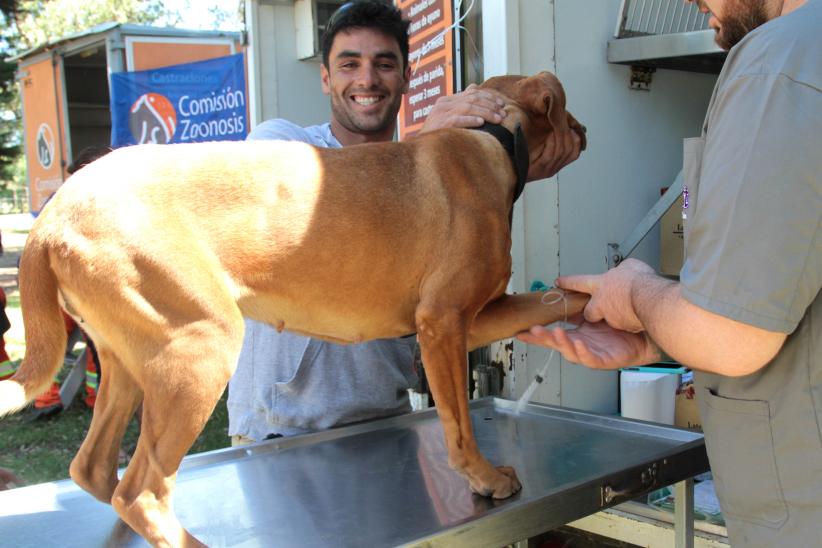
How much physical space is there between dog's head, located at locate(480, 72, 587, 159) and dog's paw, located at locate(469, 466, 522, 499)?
3.62ft

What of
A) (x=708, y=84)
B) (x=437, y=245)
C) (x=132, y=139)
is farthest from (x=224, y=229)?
(x=132, y=139)

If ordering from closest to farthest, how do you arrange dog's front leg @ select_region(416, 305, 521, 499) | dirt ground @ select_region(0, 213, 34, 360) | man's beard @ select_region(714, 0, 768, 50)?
man's beard @ select_region(714, 0, 768, 50)
dog's front leg @ select_region(416, 305, 521, 499)
dirt ground @ select_region(0, 213, 34, 360)

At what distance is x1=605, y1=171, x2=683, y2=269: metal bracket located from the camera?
11.9 feet

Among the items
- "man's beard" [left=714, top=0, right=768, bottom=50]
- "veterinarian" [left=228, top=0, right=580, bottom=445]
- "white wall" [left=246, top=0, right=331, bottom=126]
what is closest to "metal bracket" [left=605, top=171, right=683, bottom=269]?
"veterinarian" [left=228, top=0, right=580, bottom=445]

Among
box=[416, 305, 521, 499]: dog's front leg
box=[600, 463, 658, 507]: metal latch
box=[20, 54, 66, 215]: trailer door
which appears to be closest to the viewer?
box=[416, 305, 521, 499]: dog's front leg

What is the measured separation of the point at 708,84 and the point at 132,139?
792 cm

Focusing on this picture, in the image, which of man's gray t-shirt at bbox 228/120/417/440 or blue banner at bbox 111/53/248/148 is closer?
man's gray t-shirt at bbox 228/120/417/440

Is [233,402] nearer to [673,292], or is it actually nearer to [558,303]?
[558,303]

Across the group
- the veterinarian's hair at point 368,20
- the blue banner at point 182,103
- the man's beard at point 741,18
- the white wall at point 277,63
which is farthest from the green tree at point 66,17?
the man's beard at point 741,18

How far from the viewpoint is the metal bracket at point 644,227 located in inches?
143

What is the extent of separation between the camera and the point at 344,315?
2156 millimetres

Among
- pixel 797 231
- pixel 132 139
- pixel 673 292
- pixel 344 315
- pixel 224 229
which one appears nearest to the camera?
pixel 797 231

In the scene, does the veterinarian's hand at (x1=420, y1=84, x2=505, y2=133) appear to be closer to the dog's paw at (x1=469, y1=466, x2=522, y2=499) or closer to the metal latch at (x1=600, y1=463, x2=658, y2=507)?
the dog's paw at (x1=469, y1=466, x2=522, y2=499)

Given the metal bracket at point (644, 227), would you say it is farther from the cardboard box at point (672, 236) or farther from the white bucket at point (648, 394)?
the white bucket at point (648, 394)
